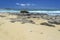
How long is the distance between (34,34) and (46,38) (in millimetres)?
506

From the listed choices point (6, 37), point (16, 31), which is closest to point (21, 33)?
point (16, 31)

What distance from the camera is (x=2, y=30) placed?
5555 millimetres

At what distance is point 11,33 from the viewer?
5336 millimetres

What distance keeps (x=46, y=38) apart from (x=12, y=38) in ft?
3.37

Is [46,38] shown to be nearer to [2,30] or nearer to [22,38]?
[22,38]

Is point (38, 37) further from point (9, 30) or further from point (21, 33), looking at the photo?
point (9, 30)

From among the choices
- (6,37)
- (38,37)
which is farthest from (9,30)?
(38,37)

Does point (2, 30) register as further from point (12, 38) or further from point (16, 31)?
point (12, 38)

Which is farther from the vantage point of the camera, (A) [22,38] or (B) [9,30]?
(B) [9,30]

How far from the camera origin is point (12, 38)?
488cm

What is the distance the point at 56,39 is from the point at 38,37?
55 cm

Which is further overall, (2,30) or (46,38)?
(2,30)

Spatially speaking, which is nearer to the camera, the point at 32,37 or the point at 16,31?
the point at 32,37

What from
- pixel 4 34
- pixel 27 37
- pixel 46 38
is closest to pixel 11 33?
pixel 4 34
